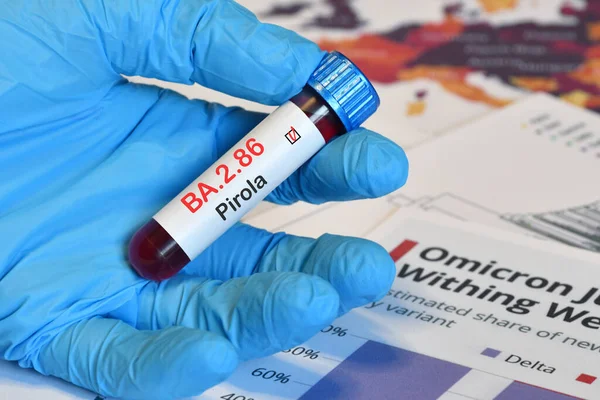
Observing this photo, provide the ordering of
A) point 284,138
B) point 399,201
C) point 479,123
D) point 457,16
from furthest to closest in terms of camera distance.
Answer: point 457,16 < point 479,123 < point 399,201 < point 284,138

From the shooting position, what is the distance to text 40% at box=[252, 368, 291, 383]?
1.84 ft

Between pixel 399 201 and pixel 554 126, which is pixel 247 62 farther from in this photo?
pixel 554 126

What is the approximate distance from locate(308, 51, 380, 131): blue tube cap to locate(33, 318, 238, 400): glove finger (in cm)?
19

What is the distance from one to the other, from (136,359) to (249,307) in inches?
3.1

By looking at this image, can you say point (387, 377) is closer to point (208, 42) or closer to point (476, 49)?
point (208, 42)

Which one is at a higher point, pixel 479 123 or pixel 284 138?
pixel 284 138

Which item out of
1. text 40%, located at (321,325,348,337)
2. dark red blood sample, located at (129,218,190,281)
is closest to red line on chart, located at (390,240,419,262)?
text 40%, located at (321,325,348,337)

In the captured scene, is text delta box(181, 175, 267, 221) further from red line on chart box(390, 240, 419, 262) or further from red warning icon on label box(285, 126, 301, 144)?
red line on chart box(390, 240, 419, 262)

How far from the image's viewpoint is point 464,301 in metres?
0.64

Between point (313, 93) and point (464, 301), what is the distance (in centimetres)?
21

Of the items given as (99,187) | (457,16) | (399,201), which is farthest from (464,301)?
(457,16)

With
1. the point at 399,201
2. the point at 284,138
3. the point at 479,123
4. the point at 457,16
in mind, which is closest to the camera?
the point at 284,138

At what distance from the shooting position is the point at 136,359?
0.51 metres

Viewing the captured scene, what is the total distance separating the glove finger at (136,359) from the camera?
1.57ft
